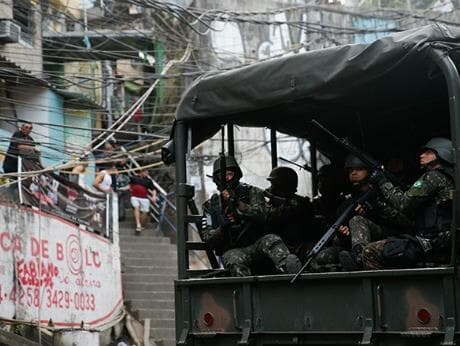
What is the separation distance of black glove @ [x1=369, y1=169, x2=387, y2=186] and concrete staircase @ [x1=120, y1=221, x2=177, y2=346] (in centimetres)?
1037

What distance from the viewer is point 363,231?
762 cm

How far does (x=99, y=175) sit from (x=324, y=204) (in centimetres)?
1086

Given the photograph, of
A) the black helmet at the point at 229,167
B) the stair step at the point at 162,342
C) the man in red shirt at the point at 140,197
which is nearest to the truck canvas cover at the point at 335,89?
the black helmet at the point at 229,167

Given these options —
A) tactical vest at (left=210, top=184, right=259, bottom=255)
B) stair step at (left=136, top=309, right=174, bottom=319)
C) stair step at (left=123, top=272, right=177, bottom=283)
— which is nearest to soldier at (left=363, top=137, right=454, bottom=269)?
tactical vest at (left=210, top=184, right=259, bottom=255)

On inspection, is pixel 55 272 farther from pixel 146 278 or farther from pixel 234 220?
pixel 234 220

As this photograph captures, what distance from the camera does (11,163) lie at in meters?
15.7

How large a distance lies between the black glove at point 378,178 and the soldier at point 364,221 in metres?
0.18

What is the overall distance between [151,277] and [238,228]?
433 inches

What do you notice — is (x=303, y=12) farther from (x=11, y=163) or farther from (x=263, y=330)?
(x=263, y=330)

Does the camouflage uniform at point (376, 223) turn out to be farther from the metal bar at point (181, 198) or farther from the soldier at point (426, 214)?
the metal bar at point (181, 198)

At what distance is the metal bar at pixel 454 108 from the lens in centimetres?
659

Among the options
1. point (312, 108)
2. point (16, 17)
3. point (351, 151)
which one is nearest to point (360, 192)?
point (351, 151)

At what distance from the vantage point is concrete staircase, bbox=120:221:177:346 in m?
18.0

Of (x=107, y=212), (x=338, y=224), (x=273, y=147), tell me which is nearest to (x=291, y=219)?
(x=273, y=147)
